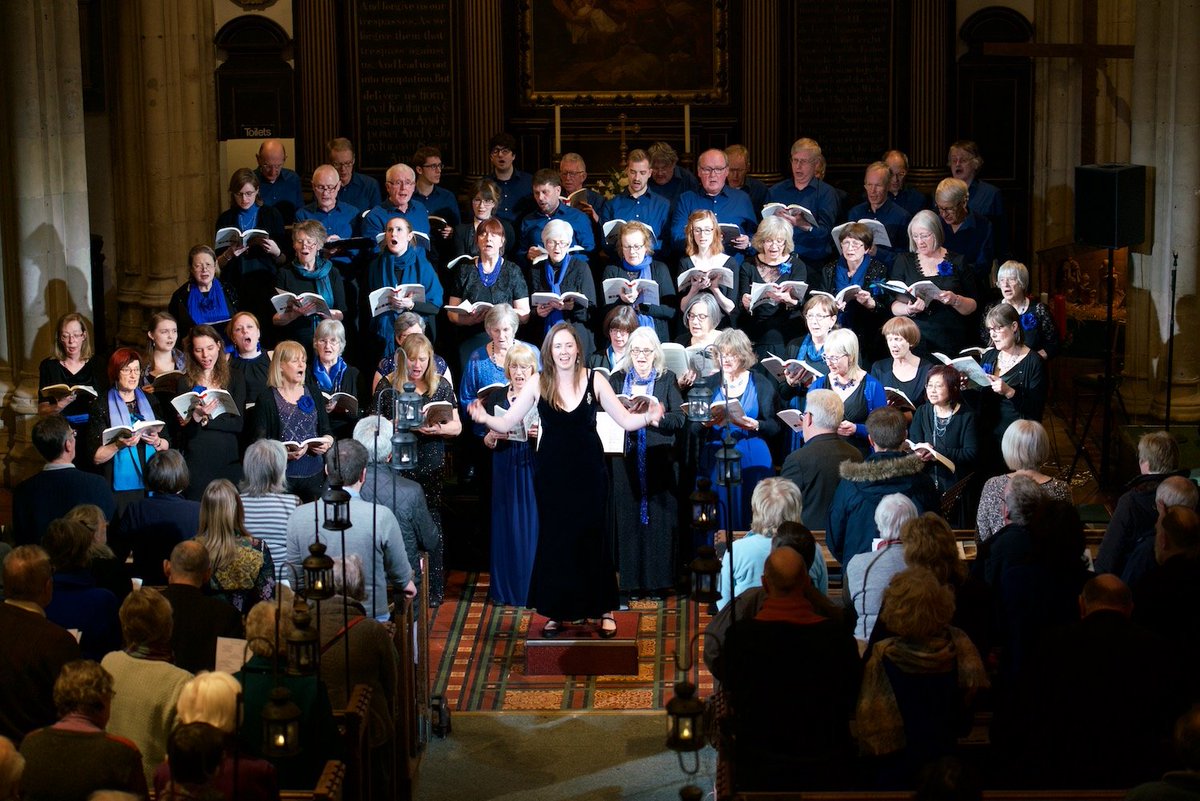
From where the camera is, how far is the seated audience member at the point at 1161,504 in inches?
302

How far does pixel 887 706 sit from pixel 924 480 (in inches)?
102

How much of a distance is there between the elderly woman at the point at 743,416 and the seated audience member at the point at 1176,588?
3281 millimetres

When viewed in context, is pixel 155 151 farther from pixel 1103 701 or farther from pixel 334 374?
pixel 1103 701

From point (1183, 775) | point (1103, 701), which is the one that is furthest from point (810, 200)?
point (1183, 775)

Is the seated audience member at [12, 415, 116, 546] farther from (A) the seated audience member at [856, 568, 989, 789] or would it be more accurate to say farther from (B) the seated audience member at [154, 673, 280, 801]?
(A) the seated audience member at [856, 568, 989, 789]

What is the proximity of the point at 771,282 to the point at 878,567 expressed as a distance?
418 cm

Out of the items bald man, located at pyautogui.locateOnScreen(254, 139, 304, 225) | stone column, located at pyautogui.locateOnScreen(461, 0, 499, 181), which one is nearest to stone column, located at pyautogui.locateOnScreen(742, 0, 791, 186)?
stone column, located at pyautogui.locateOnScreen(461, 0, 499, 181)

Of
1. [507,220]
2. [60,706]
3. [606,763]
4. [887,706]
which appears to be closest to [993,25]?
[507,220]

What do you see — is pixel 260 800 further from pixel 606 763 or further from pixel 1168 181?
pixel 1168 181

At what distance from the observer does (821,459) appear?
9.26 meters

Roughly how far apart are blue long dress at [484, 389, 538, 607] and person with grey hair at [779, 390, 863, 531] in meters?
1.56

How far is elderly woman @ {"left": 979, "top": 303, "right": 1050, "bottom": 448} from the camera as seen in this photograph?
10438 millimetres

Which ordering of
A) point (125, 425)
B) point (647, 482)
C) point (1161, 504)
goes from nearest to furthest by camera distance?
point (1161, 504) → point (125, 425) → point (647, 482)

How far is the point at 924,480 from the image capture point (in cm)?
865
